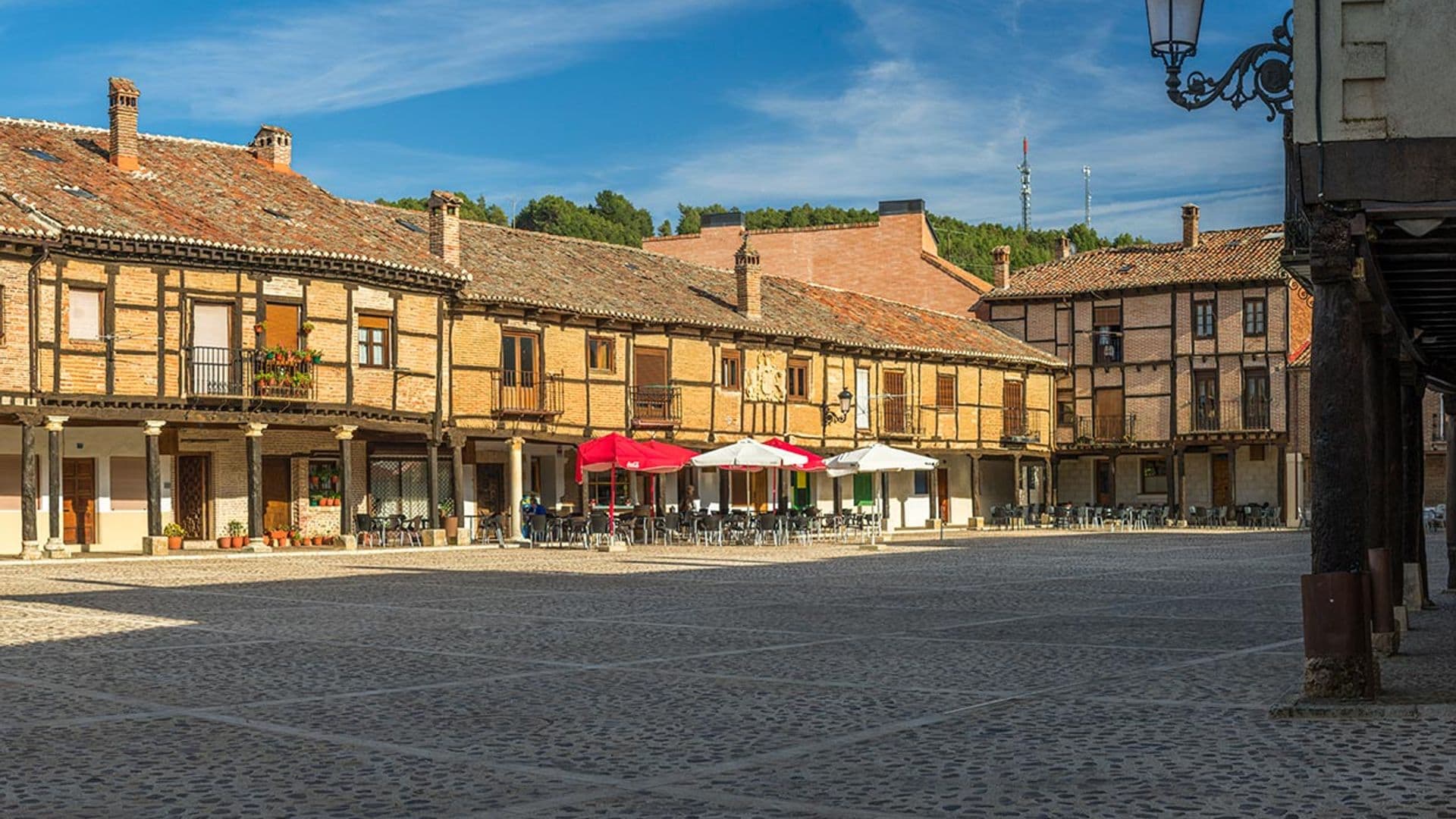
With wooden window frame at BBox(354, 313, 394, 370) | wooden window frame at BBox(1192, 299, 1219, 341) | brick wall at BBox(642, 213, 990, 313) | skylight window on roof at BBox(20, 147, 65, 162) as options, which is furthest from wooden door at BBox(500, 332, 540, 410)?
wooden window frame at BBox(1192, 299, 1219, 341)

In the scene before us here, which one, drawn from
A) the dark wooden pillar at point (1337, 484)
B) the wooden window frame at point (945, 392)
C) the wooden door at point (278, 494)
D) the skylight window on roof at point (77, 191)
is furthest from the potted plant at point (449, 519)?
the dark wooden pillar at point (1337, 484)

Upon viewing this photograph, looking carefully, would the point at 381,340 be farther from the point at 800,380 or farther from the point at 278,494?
the point at 800,380

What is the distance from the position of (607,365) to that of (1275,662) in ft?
90.0

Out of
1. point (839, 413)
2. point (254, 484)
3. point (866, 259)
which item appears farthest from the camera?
point (866, 259)

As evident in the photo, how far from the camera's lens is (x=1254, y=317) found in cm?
4938

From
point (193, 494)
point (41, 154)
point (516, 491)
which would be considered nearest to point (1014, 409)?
point (516, 491)

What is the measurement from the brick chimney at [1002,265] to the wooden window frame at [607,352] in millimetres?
20496

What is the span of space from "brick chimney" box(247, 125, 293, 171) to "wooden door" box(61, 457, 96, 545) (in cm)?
838

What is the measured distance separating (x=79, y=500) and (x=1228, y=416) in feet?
110

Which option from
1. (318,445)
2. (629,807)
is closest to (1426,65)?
(629,807)

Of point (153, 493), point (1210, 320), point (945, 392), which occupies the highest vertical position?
point (1210, 320)

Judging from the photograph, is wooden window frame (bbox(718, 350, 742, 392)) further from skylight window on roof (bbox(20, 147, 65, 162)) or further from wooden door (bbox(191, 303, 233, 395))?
skylight window on roof (bbox(20, 147, 65, 162))

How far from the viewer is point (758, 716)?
8.44 m

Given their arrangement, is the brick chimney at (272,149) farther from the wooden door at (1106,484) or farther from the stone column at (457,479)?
the wooden door at (1106,484)
